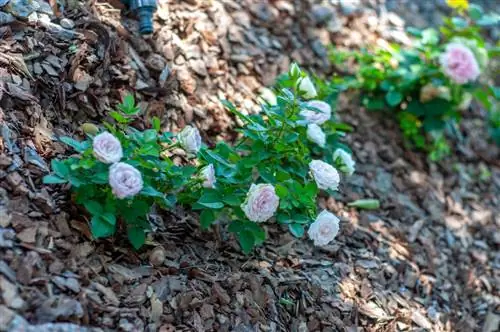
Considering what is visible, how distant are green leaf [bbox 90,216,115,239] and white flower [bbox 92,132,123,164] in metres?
0.18

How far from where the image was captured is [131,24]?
2.88 m

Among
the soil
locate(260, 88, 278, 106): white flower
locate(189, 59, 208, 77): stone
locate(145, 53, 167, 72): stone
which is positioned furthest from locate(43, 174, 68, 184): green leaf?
locate(260, 88, 278, 106): white flower

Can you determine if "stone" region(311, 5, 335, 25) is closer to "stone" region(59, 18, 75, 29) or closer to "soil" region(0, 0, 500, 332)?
"soil" region(0, 0, 500, 332)

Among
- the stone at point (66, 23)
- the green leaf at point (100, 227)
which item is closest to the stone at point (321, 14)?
the stone at point (66, 23)

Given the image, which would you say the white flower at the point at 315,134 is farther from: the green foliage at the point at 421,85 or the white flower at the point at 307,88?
the green foliage at the point at 421,85

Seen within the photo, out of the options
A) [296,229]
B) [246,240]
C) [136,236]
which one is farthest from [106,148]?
[296,229]

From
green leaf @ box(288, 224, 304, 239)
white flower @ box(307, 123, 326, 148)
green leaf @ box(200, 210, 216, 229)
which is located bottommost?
green leaf @ box(288, 224, 304, 239)

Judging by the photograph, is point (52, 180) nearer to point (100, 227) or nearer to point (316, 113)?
point (100, 227)

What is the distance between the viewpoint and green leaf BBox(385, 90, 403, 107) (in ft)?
11.3

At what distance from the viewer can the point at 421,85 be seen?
3523 mm

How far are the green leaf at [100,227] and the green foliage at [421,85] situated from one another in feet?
5.51

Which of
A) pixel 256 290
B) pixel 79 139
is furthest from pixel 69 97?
pixel 256 290

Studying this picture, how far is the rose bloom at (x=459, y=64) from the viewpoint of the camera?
11.1ft

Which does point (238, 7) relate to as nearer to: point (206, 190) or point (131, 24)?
point (131, 24)
